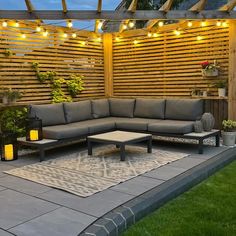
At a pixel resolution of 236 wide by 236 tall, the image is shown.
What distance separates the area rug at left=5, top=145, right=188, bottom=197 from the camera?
12.8ft

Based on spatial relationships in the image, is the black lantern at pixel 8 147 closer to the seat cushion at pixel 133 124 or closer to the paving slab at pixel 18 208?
the paving slab at pixel 18 208

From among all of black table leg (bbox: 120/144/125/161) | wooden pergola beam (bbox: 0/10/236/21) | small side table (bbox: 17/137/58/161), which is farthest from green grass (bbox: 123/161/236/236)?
wooden pergola beam (bbox: 0/10/236/21)

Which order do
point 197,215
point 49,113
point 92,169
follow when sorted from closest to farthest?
point 197,215, point 92,169, point 49,113

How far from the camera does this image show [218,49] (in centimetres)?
660

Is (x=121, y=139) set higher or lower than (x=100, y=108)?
lower

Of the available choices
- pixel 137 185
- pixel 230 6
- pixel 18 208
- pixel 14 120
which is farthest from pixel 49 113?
pixel 230 6

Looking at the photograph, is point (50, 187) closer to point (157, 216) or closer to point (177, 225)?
point (157, 216)

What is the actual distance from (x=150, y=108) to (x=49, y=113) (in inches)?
91.9

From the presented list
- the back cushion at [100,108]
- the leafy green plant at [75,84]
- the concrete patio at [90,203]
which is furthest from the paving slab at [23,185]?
the leafy green plant at [75,84]

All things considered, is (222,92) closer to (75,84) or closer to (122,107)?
(122,107)

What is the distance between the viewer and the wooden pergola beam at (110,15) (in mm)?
5172

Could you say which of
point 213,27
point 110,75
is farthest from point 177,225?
point 110,75

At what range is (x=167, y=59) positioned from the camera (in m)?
7.39

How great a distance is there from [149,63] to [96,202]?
5100 millimetres
